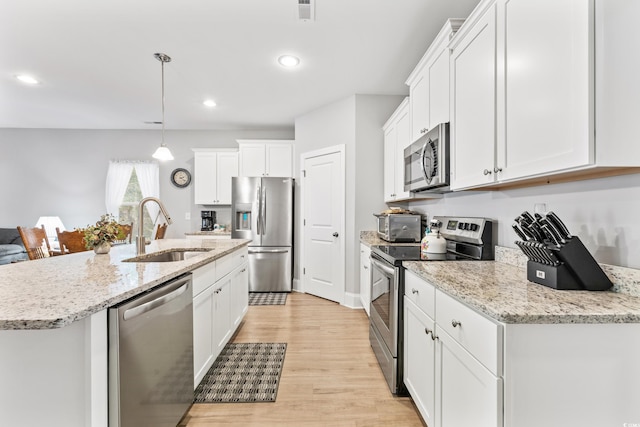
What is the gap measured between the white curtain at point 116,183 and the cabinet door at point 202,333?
457cm

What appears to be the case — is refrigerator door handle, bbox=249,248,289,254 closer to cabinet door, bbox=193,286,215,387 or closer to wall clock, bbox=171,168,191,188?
wall clock, bbox=171,168,191,188

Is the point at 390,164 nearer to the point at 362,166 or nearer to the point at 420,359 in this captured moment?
the point at 362,166

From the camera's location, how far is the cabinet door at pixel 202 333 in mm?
1833

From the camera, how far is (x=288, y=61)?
3.02 metres

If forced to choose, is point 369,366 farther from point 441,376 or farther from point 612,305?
point 612,305

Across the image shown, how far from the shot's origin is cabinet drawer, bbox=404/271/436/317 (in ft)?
4.76

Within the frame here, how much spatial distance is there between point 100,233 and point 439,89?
2596 mm

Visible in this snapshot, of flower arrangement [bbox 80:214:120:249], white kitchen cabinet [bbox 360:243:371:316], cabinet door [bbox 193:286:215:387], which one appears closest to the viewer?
cabinet door [bbox 193:286:215:387]

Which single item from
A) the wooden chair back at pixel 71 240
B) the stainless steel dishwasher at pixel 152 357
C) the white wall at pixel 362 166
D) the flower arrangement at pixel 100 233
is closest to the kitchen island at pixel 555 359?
the stainless steel dishwasher at pixel 152 357

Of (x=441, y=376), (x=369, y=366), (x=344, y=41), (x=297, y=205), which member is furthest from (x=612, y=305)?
(x=297, y=205)

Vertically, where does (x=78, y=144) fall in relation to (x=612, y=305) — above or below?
above

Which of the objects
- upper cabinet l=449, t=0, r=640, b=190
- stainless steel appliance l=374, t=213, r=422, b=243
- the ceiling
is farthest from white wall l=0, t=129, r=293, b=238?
upper cabinet l=449, t=0, r=640, b=190

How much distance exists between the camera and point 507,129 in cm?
136

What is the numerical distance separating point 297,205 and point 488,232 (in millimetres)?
3183
